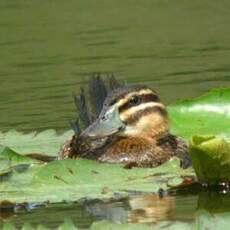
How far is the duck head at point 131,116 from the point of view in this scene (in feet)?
33.3

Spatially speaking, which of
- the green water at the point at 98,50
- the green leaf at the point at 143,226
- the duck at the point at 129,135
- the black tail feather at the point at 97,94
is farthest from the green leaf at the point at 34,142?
the green leaf at the point at 143,226

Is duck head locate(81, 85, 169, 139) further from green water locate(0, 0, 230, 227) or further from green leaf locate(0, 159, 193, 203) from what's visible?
green water locate(0, 0, 230, 227)

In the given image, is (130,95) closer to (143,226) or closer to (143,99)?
(143,99)

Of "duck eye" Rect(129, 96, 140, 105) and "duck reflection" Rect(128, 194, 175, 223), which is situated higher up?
"duck eye" Rect(129, 96, 140, 105)

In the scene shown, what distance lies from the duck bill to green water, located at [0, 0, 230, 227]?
1.84 meters

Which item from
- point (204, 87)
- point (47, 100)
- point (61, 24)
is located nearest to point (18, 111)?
point (47, 100)

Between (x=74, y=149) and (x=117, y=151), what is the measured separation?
32cm

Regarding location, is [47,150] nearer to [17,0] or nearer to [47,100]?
[47,100]

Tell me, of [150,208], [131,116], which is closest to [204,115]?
[131,116]

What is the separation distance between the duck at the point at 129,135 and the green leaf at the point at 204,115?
0.49ft

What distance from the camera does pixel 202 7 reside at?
1891 centimetres

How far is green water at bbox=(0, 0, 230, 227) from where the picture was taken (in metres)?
13.8

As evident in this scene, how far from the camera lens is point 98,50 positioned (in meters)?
16.4

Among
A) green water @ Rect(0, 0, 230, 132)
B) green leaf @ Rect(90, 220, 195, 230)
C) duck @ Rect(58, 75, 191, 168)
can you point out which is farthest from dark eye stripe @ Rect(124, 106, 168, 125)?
green leaf @ Rect(90, 220, 195, 230)
